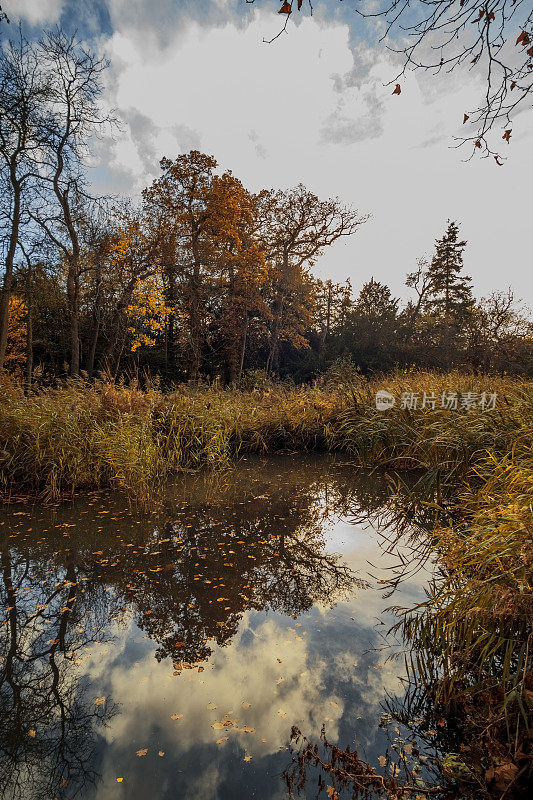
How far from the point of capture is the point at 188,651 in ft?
6.95

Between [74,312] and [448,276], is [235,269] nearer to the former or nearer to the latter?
[74,312]

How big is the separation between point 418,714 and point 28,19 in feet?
45.1

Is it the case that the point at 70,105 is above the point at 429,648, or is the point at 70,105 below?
above

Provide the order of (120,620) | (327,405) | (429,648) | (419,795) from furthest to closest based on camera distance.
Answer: (327,405), (120,620), (429,648), (419,795)

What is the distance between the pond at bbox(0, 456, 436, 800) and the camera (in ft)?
4.80

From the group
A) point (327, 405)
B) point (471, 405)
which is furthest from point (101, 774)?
point (327, 405)

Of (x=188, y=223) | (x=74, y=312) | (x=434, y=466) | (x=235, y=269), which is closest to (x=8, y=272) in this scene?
(x=74, y=312)

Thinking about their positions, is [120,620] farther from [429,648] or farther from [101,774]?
[429,648]

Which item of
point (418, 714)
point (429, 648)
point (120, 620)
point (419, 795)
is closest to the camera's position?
point (419, 795)

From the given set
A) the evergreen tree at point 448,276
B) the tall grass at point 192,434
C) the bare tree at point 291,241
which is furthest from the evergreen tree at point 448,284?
the tall grass at point 192,434

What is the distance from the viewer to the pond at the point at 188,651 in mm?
1463

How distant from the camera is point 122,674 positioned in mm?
1941

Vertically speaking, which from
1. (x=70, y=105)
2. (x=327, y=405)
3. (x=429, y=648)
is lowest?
(x=429, y=648)

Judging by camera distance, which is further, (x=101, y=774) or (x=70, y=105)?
(x=70, y=105)
